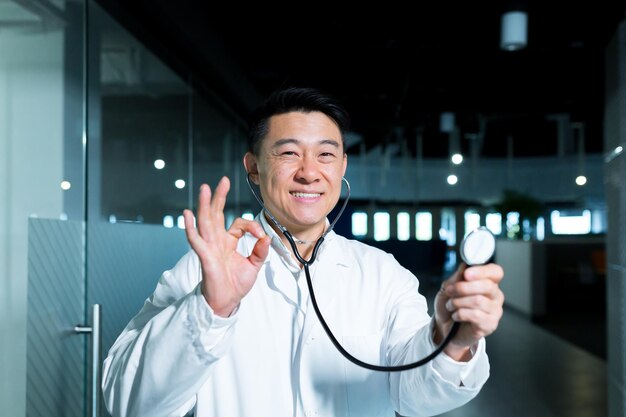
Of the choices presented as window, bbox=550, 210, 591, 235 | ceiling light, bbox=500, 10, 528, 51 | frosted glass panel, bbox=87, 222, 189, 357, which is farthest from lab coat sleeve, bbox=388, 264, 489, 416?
window, bbox=550, 210, 591, 235

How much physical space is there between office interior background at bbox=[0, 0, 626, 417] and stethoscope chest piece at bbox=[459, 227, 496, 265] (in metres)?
0.71

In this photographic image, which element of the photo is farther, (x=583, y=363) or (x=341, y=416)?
(x=583, y=363)

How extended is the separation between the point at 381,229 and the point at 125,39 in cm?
1222

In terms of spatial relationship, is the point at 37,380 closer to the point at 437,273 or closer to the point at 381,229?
the point at 437,273

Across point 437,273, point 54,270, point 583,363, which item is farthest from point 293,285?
point 437,273

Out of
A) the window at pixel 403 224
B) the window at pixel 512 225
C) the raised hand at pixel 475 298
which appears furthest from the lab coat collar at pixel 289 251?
the window at pixel 403 224

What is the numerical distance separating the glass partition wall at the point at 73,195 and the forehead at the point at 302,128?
0.83 meters

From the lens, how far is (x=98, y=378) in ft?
7.26

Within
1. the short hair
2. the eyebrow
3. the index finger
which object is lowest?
the index finger

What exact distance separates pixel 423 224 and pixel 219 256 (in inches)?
543

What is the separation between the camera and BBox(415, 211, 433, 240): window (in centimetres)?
1434

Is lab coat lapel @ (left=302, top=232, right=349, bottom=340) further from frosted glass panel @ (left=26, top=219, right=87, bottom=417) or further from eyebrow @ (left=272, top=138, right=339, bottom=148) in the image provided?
frosted glass panel @ (left=26, top=219, right=87, bottom=417)

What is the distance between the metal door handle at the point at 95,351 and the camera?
6.86 feet

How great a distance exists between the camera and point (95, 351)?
2127mm
